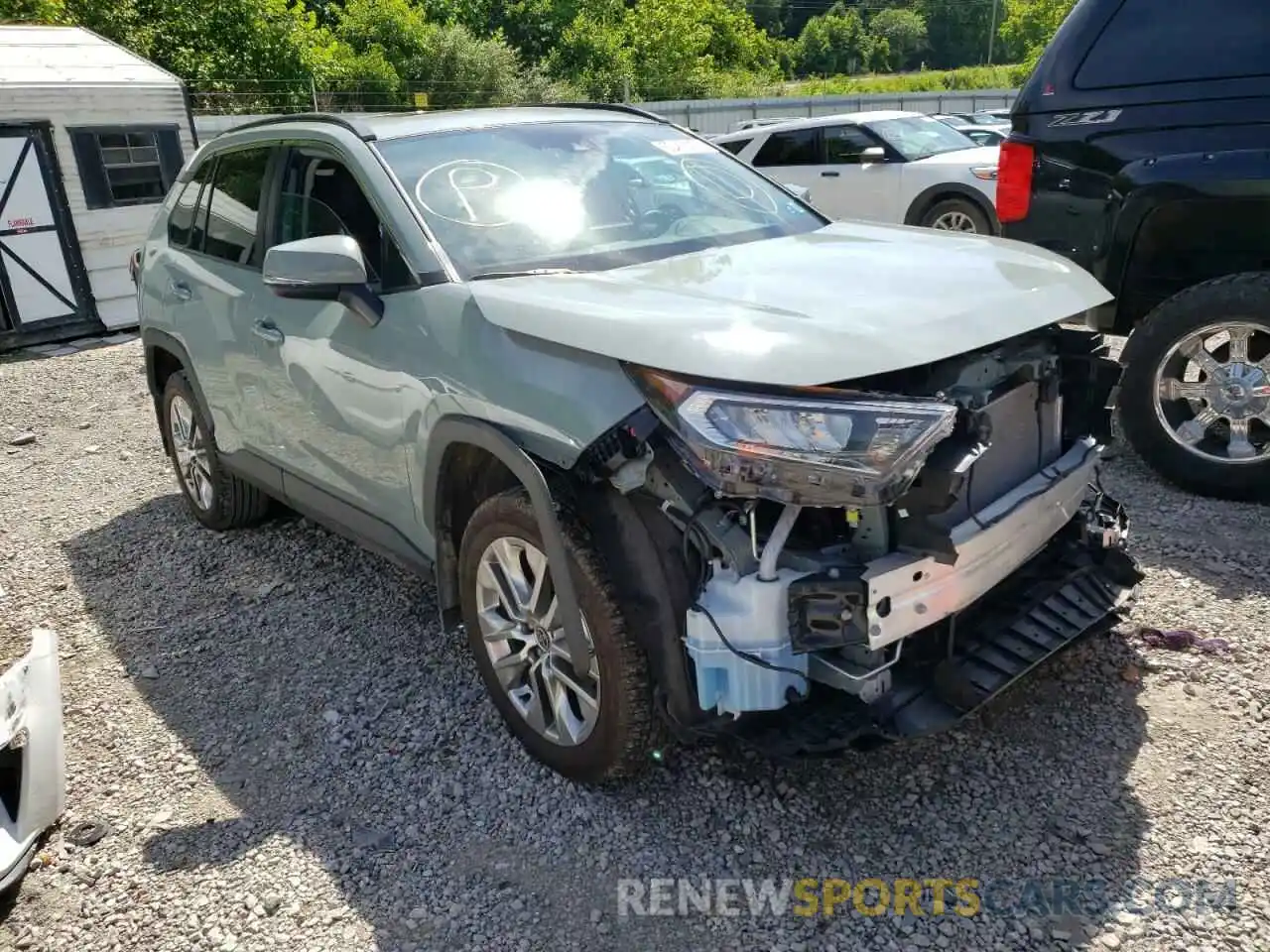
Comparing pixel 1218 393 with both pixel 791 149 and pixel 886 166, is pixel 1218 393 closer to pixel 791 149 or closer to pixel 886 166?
pixel 886 166

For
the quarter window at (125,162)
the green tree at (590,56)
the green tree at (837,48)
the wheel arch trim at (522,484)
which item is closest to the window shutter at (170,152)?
the quarter window at (125,162)

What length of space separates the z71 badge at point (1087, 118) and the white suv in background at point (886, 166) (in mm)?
4921

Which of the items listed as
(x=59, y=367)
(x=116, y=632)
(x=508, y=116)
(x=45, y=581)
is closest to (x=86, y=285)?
(x=59, y=367)

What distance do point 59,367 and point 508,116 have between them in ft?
24.0

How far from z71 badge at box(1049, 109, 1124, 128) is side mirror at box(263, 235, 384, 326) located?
3.35 m

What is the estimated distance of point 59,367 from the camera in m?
9.22

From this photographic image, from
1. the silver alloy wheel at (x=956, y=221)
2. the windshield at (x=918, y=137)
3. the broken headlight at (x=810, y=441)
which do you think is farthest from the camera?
the windshield at (x=918, y=137)

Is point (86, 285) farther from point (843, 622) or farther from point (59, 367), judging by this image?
point (843, 622)

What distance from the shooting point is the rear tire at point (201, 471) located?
4.71m

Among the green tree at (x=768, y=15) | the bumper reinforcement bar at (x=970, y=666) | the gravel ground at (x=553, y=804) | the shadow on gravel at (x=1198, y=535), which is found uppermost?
the green tree at (x=768, y=15)

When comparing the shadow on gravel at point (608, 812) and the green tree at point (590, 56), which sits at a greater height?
the green tree at point (590, 56)

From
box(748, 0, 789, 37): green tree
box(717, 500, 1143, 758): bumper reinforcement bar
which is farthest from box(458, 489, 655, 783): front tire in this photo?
box(748, 0, 789, 37): green tree

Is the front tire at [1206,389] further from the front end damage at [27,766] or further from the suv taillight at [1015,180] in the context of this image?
the front end damage at [27,766]

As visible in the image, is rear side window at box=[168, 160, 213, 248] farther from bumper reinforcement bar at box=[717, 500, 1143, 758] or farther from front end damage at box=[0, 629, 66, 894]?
bumper reinforcement bar at box=[717, 500, 1143, 758]
